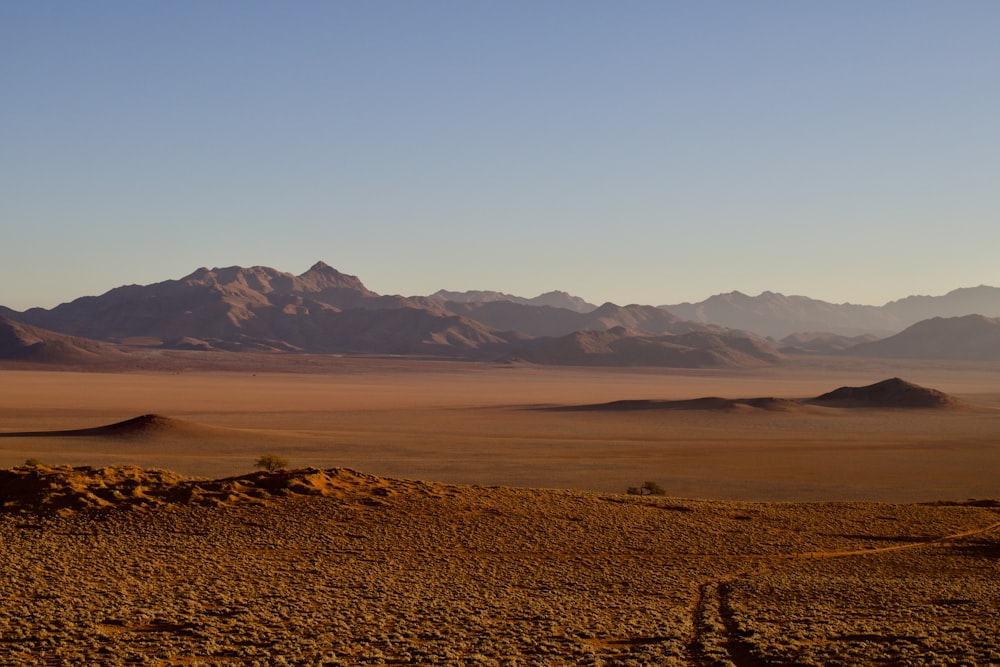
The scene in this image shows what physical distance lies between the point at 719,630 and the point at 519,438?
39.0 m

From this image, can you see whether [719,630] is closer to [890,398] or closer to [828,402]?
[828,402]

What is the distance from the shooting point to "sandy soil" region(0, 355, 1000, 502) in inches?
1348

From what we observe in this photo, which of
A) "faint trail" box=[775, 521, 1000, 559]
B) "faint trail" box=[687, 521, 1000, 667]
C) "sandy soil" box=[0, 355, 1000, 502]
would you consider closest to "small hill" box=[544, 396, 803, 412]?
"sandy soil" box=[0, 355, 1000, 502]

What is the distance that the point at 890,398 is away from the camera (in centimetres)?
8038

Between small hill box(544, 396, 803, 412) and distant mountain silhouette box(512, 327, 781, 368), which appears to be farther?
distant mountain silhouette box(512, 327, 781, 368)

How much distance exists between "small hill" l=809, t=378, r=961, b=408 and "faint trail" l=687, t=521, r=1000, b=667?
6692 cm

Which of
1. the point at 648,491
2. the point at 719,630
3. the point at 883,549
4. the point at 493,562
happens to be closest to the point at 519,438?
the point at 648,491

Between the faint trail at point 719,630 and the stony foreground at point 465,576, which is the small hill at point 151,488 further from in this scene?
the faint trail at point 719,630

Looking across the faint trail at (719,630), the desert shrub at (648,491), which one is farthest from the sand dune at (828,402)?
the faint trail at (719,630)

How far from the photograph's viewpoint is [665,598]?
13914mm

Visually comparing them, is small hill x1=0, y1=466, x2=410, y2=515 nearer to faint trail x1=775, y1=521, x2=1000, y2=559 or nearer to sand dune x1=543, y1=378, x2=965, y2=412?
faint trail x1=775, y1=521, x2=1000, y2=559

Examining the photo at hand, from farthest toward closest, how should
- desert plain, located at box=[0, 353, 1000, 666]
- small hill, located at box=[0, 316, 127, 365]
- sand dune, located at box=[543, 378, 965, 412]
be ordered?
small hill, located at box=[0, 316, 127, 365] < sand dune, located at box=[543, 378, 965, 412] < desert plain, located at box=[0, 353, 1000, 666]

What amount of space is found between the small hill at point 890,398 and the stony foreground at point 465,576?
59.0m

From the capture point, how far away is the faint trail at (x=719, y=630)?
1082 centimetres
